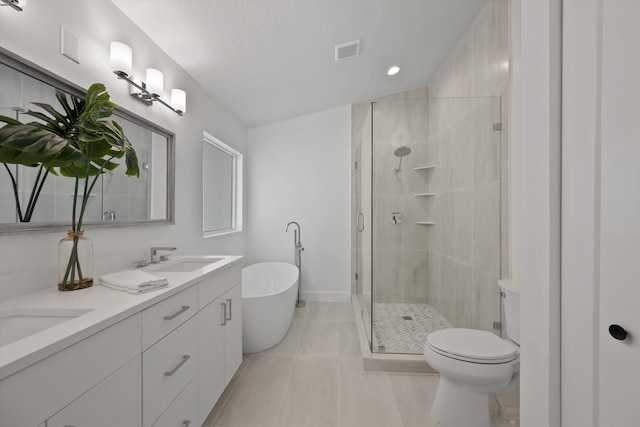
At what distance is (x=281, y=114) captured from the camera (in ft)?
10.5

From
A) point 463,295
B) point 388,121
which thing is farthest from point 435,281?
point 388,121

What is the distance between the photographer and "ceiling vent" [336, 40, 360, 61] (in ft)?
6.85

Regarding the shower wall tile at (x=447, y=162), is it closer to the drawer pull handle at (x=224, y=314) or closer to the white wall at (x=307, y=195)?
the white wall at (x=307, y=195)

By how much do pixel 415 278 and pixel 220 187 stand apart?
7.82 ft

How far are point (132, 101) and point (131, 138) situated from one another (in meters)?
0.21

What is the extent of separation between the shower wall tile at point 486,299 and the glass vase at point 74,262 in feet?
7.85

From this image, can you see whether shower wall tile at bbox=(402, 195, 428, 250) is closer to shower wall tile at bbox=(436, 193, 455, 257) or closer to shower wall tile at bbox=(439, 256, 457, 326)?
shower wall tile at bbox=(436, 193, 455, 257)

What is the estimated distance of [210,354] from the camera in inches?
52.9

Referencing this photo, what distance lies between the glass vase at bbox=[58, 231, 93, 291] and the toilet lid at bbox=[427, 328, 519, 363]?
1.72 meters

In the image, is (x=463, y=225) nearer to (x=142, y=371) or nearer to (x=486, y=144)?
(x=486, y=144)

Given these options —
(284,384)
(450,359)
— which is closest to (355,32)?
(450,359)

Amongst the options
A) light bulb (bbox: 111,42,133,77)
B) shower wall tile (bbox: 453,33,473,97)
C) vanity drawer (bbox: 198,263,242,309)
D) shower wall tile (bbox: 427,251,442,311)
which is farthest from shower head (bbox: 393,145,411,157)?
light bulb (bbox: 111,42,133,77)

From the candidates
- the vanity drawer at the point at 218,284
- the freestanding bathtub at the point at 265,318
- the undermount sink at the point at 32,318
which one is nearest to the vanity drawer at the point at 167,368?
the vanity drawer at the point at 218,284

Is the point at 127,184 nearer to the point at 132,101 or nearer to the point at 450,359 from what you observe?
the point at 132,101
